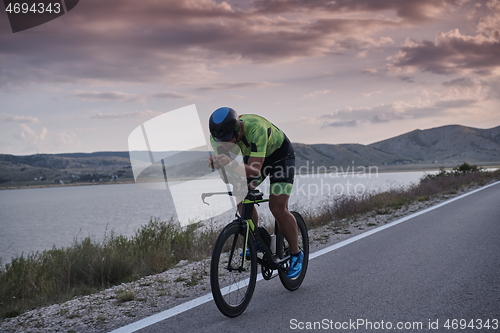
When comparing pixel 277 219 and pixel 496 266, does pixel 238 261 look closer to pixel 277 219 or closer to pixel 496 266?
pixel 277 219

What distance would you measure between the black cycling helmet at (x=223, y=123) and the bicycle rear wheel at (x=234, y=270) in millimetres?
859

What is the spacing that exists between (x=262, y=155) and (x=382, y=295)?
203cm

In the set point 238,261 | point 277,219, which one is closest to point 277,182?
point 277,219

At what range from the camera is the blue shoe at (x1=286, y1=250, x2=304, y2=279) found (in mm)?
4520

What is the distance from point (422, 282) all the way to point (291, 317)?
191 centimetres

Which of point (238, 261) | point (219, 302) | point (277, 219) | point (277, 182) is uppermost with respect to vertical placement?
point (277, 182)

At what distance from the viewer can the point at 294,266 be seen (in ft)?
15.0

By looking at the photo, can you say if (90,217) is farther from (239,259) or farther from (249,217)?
(249,217)

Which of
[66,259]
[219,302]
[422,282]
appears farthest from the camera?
[66,259]

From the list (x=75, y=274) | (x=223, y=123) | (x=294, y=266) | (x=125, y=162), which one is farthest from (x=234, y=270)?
(x=125, y=162)

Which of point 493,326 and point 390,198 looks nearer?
point 493,326

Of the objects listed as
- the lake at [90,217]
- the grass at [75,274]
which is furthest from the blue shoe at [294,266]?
the grass at [75,274]

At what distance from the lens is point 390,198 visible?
1560cm

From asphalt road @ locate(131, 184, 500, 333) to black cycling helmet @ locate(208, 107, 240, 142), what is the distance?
5.59ft
